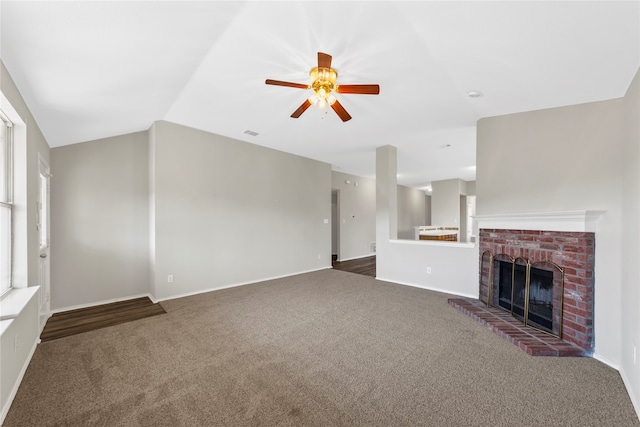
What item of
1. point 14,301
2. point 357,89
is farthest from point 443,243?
point 14,301

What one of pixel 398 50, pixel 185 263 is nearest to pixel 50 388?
pixel 185 263

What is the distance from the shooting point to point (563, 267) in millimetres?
2633

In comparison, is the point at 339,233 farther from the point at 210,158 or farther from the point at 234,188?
the point at 210,158

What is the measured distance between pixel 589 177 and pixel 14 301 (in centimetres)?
519

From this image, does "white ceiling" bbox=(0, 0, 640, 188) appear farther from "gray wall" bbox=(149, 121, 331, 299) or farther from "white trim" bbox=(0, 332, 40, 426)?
"white trim" bbox=(0, 332, 40, 426)

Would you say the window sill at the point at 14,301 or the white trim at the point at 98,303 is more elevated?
the window sill at the point at 14,301

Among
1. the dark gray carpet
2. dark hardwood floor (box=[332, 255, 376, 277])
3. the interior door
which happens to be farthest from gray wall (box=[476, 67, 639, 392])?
the interior door

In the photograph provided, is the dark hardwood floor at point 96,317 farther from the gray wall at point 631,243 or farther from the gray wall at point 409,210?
the gray wall at point 409,210

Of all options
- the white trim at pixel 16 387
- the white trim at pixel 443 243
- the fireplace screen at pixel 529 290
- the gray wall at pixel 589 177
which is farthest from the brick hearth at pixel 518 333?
the white trim at pixel 16 387

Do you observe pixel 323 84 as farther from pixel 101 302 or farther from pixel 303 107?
pixel 101 302

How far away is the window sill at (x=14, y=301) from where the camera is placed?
178 cm

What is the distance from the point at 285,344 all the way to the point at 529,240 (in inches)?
113

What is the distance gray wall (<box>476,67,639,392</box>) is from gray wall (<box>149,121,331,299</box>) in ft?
11.5

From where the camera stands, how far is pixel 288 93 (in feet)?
10.1
